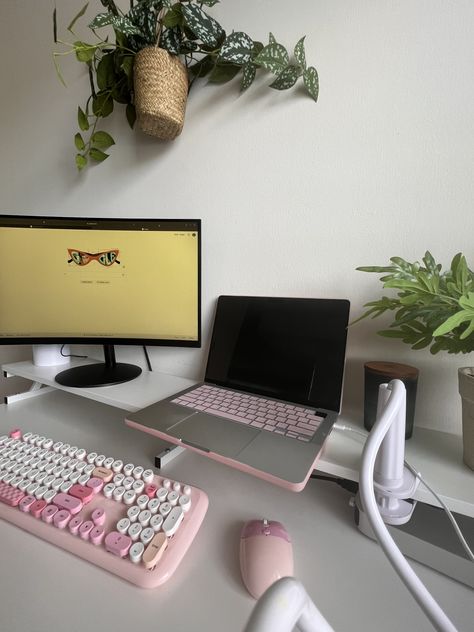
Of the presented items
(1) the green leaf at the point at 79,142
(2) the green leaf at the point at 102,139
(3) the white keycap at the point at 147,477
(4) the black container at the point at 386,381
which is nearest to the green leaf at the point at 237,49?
(2) the green leaf at the point at 102,139

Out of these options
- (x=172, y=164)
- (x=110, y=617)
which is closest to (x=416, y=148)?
(x=172, y=164)

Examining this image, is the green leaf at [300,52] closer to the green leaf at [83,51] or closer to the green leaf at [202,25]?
the green leaf at [202,25]

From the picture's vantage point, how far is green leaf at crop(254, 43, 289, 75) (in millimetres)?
597

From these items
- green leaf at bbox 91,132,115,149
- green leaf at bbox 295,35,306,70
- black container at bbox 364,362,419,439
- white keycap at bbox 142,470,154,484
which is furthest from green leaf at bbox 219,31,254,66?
white keycap at bbox 142,470,154,484

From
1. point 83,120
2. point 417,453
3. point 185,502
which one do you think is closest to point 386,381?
point 417,453

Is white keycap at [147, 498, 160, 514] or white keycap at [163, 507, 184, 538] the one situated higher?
white keycap at [147, 498, 160, 514]

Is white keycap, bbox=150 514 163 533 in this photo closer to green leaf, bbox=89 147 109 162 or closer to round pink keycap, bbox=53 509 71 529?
round pink keycap, bbox=53 509 71 529

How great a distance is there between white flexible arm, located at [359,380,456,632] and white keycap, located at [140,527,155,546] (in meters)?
0.27

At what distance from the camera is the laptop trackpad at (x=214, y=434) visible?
448 mm

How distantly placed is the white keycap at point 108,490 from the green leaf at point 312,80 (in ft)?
2.70

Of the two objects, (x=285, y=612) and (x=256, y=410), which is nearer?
(x=285, y=612)

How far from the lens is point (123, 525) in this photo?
0.39m

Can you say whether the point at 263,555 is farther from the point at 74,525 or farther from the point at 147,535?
the point at 74,525

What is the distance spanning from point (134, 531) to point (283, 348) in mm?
402
